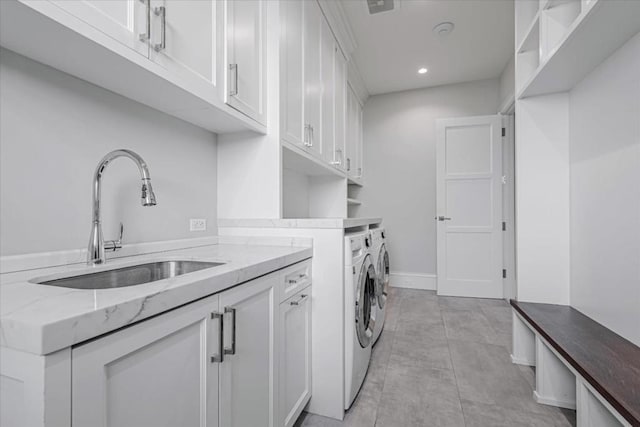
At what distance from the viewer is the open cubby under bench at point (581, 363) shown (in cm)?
101

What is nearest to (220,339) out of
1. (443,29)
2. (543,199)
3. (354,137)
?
(543,199)

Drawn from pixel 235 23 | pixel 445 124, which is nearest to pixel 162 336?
pixel 235 23

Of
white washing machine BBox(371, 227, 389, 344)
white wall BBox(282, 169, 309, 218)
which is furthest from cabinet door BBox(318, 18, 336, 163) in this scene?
white washing machine BBox(371, 227, 389, 344)

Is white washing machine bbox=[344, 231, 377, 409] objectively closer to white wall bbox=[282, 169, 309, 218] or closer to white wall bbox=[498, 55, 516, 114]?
white wall bbox=[282, 169, 309, 218]

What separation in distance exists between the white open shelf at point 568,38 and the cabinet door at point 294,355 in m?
1.69

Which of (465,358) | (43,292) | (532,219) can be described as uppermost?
(532,219)

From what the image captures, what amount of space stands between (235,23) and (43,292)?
136 centimetres

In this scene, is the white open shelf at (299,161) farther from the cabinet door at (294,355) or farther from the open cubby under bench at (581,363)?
the open cubby under bench at (581,363)

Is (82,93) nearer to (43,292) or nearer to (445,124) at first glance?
Result: (43,292)

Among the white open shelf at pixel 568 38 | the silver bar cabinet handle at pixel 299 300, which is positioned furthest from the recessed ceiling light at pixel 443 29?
the silver bar cabinet handle at pixel 299 300

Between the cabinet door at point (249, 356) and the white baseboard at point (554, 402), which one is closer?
the cabinet door at point (249, 356)

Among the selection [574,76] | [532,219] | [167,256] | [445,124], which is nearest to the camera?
[167,256]

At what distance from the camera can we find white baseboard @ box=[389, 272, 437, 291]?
13.4 feet

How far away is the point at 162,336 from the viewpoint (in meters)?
0.68
